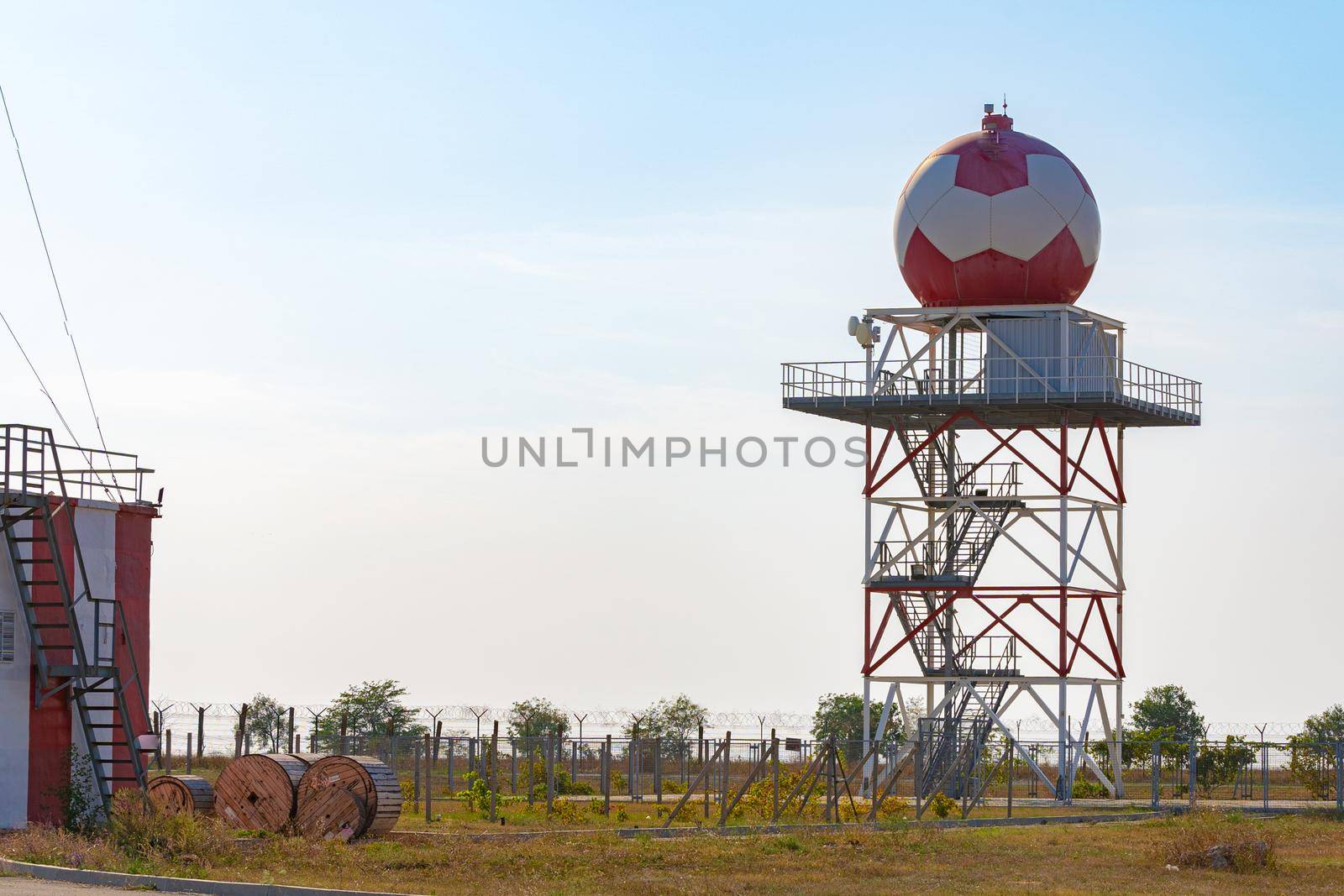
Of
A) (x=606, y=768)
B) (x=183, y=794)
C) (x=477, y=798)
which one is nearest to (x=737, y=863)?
(x=183, y=794)

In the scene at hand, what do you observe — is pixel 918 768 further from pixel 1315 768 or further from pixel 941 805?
pixel 1315 768

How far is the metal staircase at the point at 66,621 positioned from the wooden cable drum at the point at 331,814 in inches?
115

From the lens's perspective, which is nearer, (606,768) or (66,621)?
(66,621)

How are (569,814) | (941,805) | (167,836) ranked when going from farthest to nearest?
(941,805) < (569,814) < (167,836)

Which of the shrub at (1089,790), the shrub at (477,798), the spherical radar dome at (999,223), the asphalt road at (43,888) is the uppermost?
the spherical radar dome at (999,223)

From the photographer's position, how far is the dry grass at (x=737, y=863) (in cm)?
2866

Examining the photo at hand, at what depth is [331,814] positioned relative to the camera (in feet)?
117

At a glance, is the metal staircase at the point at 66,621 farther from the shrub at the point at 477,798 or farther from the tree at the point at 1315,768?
the tree at the point at 1315,768

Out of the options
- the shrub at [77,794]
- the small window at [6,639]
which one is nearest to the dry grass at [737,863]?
the shrub at [77,794]

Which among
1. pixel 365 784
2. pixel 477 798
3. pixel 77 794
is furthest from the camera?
pixel 477 798

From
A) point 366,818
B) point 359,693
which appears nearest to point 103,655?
point 366,818

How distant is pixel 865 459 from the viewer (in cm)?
5684

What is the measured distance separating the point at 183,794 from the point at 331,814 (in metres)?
3.34

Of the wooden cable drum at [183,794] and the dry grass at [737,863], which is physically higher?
the wooden cable drum at [183,794]
